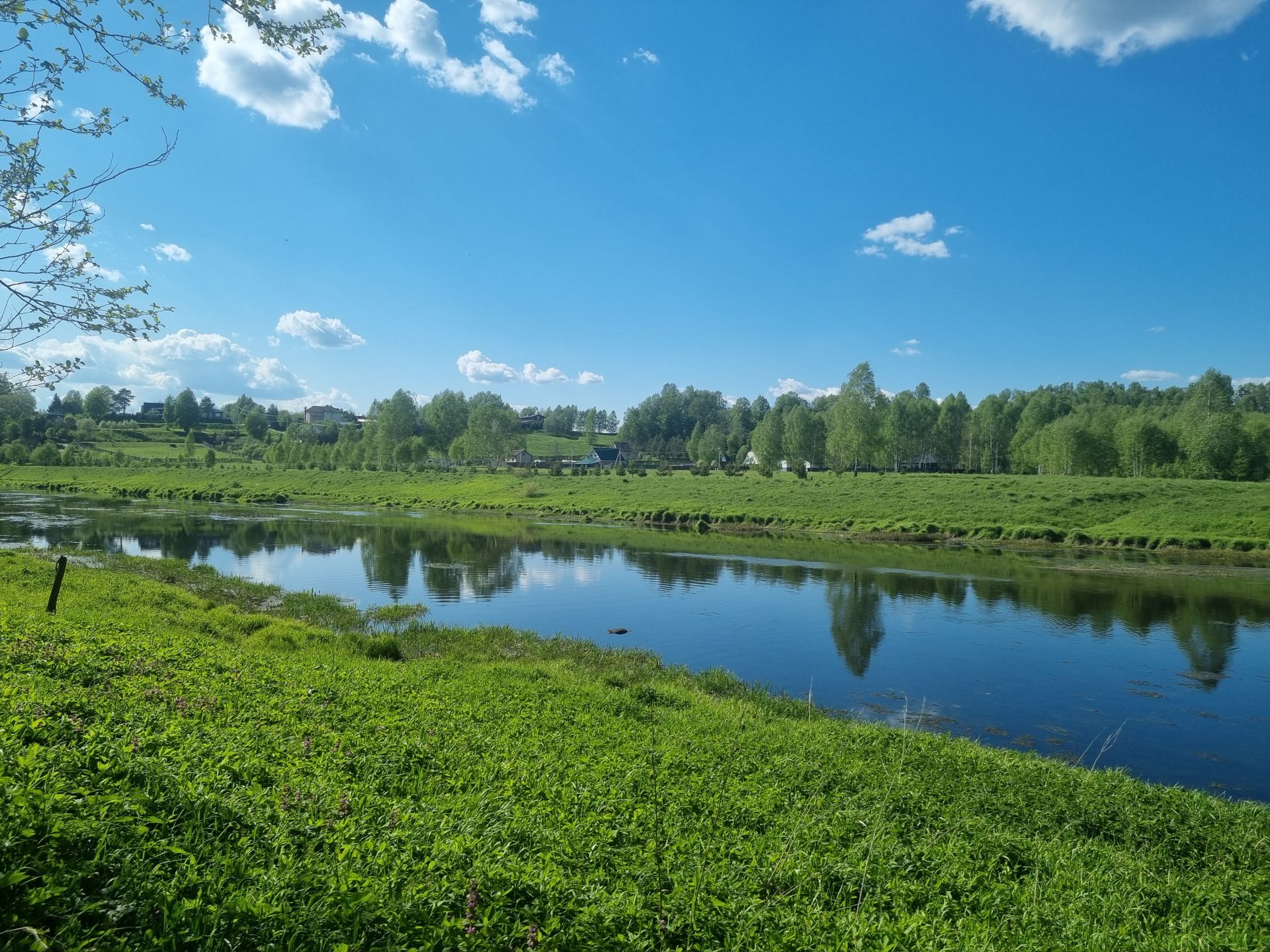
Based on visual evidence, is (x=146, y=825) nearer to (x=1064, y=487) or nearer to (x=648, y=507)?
(x=648, y=507)

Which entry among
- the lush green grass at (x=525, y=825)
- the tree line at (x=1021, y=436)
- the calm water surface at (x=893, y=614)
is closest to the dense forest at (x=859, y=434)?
the tree line at (x=1021, y=436)

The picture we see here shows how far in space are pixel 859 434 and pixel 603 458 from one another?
7861 centimetres

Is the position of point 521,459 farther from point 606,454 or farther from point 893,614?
point 893,614

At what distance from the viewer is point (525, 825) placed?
22.5ft

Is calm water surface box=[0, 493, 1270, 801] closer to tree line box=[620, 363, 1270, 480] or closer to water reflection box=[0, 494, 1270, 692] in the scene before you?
water reflection box=[0, 494, 1270, 692]

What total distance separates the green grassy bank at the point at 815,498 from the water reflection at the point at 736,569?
867cm

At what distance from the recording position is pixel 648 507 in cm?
7319

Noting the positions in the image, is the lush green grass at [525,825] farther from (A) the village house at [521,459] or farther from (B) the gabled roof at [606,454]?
(B) the gabled roof at [606,454]

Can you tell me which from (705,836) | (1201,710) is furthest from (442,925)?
(1201,710)

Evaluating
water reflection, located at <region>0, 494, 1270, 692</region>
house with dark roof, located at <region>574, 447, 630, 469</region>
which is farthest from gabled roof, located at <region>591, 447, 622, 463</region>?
water reflection, located at <region>0, 494, 1270, 692</region>

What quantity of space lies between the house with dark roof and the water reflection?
81.8 m

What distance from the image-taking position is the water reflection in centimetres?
2794

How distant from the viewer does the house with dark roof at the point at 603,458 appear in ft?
486

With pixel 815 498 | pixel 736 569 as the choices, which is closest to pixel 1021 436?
pixel 815 498
